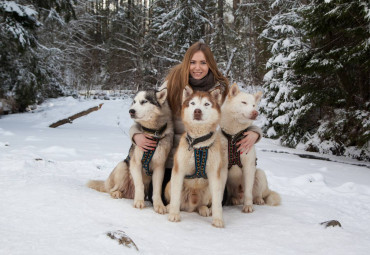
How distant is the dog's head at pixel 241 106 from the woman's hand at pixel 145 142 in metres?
0.87

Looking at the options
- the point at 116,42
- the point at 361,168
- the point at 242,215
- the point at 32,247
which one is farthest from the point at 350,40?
the point at 116,42

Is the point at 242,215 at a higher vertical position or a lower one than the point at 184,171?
lower

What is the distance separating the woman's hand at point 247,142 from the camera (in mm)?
3082

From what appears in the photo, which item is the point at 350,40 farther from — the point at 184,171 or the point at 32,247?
the point at 32,247

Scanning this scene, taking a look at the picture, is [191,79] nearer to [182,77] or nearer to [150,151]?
[182,77]

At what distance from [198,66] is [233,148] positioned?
117 cm

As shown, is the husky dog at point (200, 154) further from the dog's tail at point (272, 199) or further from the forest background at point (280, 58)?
the forest background at point (280, 58)

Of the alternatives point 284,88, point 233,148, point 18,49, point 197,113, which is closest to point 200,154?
point 197,113

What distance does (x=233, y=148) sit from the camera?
309 cm

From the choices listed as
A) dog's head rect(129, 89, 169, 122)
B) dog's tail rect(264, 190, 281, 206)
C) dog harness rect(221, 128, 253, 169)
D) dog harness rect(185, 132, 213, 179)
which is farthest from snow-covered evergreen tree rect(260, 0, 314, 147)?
dog harness rect(185, 132, 213, 179)

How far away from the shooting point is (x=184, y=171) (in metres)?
2.75

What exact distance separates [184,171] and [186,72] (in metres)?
1.38

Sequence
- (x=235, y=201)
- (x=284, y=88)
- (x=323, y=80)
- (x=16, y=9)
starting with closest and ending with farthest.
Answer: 1. (x=235, y=201)
2. (x=323, y=80)
3. (x=16, y=9)
4. (x=284, y=88)

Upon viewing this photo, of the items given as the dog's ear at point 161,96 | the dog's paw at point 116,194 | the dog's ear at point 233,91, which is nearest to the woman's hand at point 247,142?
the dog's ear at point 233,91
